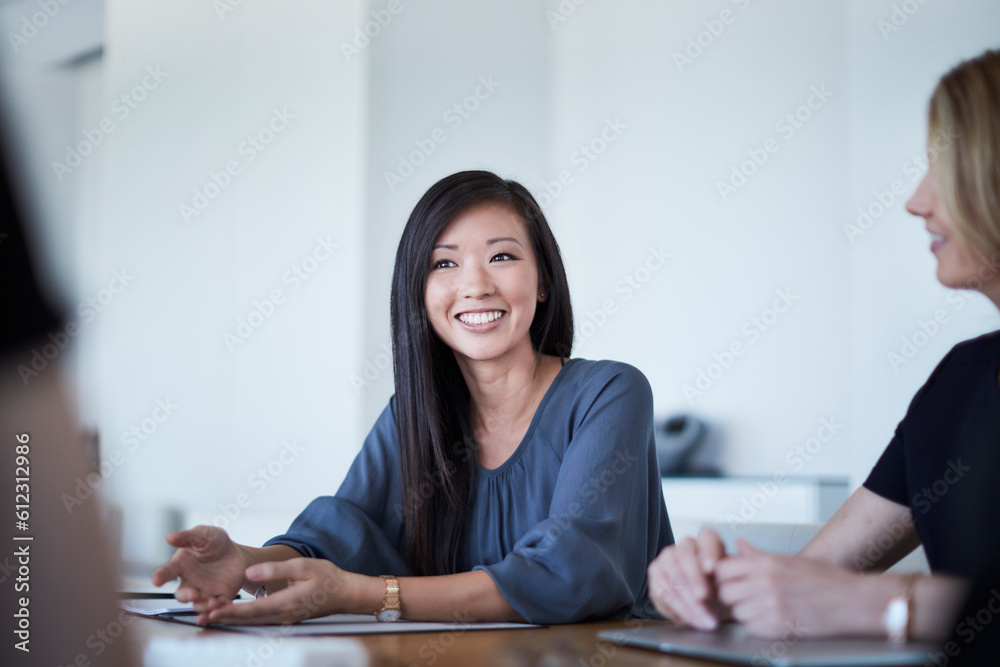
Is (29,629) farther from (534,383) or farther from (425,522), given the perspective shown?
(534,383)

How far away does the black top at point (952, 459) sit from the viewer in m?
1.02

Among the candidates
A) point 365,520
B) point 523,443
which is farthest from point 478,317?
point 365,520

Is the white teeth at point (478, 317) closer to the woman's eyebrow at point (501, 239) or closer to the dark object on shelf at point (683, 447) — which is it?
the woman's eyebrow at point (501, 239)

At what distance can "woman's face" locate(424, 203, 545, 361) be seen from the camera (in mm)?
1707

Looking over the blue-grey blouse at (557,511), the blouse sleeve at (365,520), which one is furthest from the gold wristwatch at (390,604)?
the blouse sleeve at (365,520)

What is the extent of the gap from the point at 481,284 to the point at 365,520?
0.50m

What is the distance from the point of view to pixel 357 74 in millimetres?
4320

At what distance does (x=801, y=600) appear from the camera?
2.86 feet

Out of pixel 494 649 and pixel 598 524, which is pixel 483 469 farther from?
pixel 494 649

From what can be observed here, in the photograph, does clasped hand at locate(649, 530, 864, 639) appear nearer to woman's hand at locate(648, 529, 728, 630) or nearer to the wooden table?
woman's hand at locate(648, 529, 728, 630)

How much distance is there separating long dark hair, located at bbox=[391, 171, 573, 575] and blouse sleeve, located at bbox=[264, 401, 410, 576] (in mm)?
39

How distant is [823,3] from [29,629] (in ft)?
13.5

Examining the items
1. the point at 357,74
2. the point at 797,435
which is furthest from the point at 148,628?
the point at 357,74

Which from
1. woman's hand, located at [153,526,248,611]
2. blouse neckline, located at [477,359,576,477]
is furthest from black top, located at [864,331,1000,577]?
woman's hand, located at [153,526,248,611]
